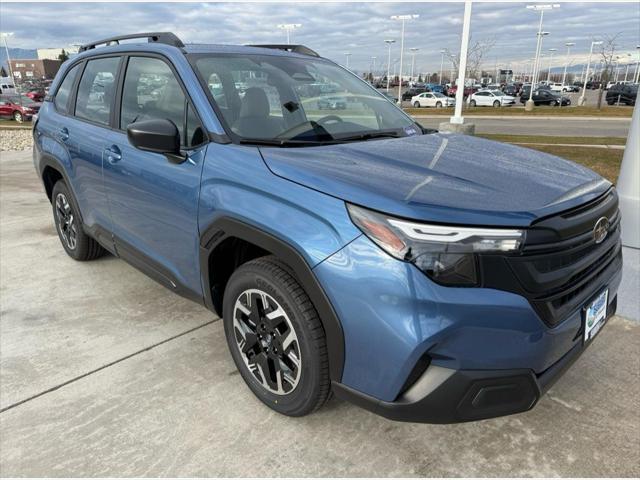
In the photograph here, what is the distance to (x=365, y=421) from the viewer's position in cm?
247

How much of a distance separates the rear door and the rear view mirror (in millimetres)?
128

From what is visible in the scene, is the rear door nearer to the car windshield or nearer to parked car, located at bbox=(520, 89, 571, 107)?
the car windshield

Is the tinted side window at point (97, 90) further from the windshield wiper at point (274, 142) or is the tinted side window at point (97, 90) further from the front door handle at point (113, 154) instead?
the windshield wiper at point (274, 142)

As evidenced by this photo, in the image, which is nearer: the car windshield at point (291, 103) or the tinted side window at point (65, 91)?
the car windshield at point (291, 103)

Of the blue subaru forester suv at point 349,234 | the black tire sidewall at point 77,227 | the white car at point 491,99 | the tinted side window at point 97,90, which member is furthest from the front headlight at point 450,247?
the white car at point 491,99

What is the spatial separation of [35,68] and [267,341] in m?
129

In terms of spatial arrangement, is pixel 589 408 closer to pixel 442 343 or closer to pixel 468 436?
pixel 468 436

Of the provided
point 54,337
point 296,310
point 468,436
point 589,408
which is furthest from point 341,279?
point 54,337

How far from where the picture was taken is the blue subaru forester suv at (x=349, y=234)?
1783mm

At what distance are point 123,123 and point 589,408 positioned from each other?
321cm

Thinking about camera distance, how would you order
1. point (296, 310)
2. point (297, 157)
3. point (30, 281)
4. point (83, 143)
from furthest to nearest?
point (30, 281) → point (83, 143) → point (297, 157) → point (296, 310)

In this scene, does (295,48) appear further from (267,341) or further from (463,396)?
(463,396)

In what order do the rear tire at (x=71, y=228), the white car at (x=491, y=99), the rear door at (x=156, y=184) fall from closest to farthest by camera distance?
the rear door at (x=156, y=184)
the rear tire at (x=71, y=228)
the white car at (x=491, y=99)

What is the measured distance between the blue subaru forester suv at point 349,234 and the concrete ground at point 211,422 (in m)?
0.24
